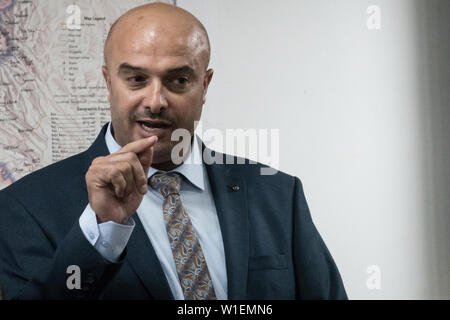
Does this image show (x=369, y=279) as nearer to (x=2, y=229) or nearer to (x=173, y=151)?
(x=173, y=151)

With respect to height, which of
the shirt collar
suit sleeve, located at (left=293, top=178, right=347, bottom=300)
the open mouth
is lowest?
suit sleeve, located at (left=293, top=178, right=347, bottom=300)

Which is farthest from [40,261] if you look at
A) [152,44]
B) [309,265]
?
[309,265]

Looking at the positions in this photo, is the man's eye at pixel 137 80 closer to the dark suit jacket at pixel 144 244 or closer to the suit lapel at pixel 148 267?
the dark suit jacket at pixel 144 244

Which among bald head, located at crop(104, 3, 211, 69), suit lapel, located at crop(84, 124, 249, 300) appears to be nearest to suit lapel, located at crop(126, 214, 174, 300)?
suit lapel, located at crop(84, 124, 249, 300)

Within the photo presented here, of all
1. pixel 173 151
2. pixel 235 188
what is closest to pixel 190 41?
pixel 173 151

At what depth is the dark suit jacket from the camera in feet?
3.02

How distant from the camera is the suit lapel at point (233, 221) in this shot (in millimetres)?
1096

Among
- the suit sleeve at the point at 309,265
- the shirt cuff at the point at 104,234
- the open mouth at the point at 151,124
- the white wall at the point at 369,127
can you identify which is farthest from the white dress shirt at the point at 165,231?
the white wall at the point at 369,127

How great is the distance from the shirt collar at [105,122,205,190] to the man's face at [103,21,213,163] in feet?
0.09

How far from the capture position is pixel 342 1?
1.56 m

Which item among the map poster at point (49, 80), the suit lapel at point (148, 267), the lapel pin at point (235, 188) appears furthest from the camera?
the map poster at point (49, 80)

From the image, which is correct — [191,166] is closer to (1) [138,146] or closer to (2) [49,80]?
(1) [138,146]

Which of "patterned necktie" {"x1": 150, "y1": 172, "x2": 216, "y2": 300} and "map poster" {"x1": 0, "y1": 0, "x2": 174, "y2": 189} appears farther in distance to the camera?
→ "map poster" {"x1": 0, "y1": 0, "x2": 174, "y2": 189}

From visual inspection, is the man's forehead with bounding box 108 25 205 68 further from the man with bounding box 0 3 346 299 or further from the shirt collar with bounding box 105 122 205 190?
the shirt collar with bounding box 105 122 205 190
